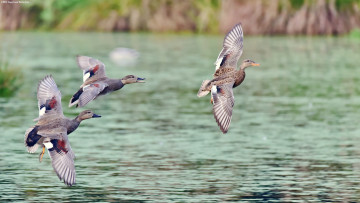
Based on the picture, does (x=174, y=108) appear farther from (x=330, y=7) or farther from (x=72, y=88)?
(x=330, y=7)

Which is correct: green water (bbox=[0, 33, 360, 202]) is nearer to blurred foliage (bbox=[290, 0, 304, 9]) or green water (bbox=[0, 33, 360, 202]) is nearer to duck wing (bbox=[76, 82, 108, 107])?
duck wing (bbox=[76, 82, 108, 107])

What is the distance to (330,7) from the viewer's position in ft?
182

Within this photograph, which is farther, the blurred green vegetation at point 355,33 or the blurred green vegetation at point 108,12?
the blurred green vegetation at point 108,12

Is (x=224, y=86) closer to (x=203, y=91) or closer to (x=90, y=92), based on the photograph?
(x=203, y=91)

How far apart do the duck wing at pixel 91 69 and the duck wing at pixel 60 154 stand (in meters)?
1.02

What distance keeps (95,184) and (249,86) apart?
16.8 metres

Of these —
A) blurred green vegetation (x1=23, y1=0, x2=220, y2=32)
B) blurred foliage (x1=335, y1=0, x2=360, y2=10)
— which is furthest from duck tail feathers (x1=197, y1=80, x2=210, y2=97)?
blurred green vegetation (x1=23, y1=0, x2=220, y2=32)

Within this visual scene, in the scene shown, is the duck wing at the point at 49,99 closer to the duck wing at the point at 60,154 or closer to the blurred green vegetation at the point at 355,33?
the duck wing at the point at 60,154

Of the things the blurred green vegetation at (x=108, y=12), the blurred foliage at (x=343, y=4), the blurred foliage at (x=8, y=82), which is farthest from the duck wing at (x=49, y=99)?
the blurred green vegetation at (x=108, y=12)

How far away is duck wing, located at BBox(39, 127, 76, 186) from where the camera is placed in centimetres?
1480

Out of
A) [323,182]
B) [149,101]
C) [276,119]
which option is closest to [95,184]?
[323,182]

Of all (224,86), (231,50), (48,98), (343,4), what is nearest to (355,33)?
(343,4)

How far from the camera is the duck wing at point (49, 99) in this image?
51.5ft

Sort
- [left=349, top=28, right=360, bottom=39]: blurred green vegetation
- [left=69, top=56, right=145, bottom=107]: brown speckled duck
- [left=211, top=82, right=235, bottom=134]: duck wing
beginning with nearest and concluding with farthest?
[left=69, top=56, right=145, bottom=107]: brown speckled duck, [left=211, top=82, right=235, bottom=134]: duck wing, [left=349, top=28, right=360, bottom=39]: blurred green vegetation
